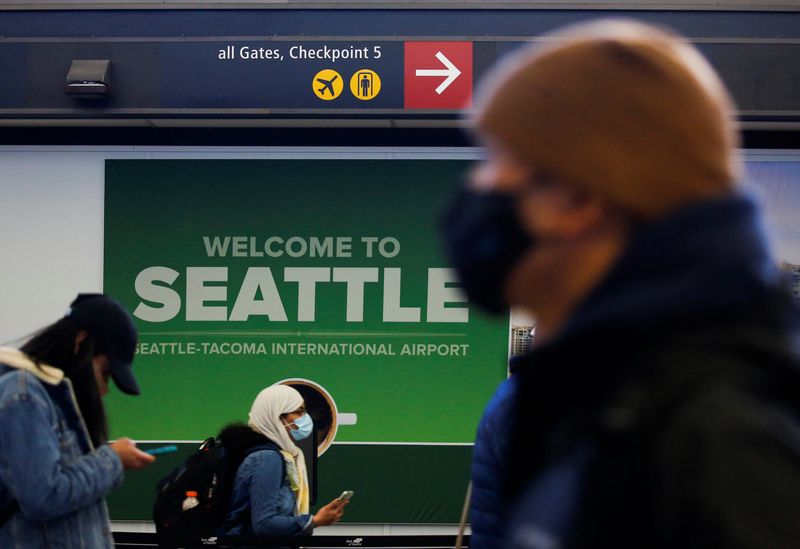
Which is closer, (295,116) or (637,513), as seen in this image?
(637,513)

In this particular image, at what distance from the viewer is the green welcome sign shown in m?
6.06

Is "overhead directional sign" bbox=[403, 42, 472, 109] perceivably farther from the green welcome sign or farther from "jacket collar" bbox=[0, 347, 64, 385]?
"jacket collar" bbox=[0, 347, 64, 385]

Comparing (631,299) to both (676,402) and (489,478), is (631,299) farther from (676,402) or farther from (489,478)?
(489,478)

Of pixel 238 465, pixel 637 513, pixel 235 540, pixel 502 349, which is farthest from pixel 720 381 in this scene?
pixel 502 349

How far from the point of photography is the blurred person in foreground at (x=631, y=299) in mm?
673

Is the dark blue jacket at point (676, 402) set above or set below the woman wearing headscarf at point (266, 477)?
above

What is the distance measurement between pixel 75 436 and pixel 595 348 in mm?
2359

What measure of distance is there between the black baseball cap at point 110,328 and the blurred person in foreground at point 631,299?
2.12 m

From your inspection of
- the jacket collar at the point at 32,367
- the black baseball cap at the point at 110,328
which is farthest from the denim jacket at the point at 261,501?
the jacket collar at the point at 32,367

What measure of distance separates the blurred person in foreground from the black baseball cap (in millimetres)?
2123

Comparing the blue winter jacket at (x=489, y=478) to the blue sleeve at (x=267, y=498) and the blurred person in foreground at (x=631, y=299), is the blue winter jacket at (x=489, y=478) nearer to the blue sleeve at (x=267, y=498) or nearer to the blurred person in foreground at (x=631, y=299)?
the blue sleeve at (x=267, y=498)

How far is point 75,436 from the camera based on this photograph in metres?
2.79

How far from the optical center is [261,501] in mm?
3740

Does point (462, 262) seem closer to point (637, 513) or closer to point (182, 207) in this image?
point (637, 513)
